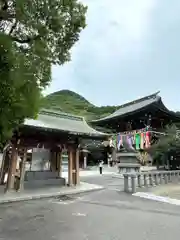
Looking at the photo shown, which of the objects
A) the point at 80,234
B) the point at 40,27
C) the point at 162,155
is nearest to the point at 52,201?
the point at 80,234

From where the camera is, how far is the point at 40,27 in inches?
211

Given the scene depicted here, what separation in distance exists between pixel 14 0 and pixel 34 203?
8.09m

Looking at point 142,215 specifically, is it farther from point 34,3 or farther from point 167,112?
point 167,112

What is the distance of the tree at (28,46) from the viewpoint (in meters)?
4.69

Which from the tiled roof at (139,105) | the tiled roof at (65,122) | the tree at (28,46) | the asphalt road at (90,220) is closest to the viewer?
the tree at (28,46)

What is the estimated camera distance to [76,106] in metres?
83.3

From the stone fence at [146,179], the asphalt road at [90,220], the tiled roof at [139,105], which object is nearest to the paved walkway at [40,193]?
the asphalt road at [90,220]

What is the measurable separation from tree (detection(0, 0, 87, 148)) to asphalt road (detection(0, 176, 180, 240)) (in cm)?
265

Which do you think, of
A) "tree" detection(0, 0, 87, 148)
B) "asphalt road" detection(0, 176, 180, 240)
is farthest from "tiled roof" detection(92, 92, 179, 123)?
"tree" detection(0, 0, 87, 148)

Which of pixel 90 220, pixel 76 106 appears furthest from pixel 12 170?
pixel 76 106

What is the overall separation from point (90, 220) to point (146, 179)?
820cm

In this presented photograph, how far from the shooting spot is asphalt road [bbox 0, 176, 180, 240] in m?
6.14

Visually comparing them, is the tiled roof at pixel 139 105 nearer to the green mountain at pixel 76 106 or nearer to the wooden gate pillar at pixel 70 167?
the green mountain at pixel 76 106

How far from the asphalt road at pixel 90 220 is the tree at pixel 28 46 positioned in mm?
2645
